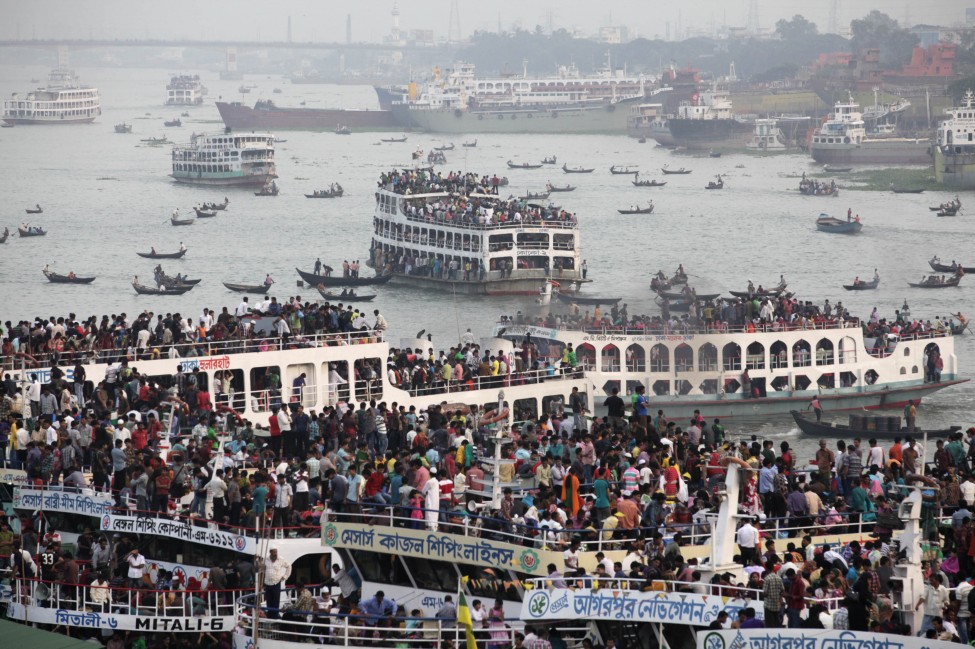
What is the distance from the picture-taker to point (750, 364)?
4475 centimetres

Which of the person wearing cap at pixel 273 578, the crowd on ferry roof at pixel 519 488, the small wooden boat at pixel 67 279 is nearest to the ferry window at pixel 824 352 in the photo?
the crowd on ferry roof at pixel 519 488

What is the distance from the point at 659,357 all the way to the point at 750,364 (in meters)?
2.66

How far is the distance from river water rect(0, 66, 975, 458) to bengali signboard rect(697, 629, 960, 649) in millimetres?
27500

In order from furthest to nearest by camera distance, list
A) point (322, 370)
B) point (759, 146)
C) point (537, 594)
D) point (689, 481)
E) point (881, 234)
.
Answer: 1. point (759, 146)
2. point (881, 234)
3. point (322, 370)
4. point (689, 481)
5. point (537, 594)

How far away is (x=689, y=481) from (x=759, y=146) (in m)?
150

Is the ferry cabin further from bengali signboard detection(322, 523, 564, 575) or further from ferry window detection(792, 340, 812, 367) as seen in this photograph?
bengali signboard detection(322, 523, 564, 575)

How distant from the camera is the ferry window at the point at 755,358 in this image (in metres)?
44.6

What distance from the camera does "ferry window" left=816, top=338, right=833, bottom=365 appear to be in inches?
1781

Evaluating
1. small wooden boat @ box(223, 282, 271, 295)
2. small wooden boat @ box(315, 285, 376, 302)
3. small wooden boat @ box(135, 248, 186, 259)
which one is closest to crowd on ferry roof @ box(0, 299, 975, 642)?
small wooden boat @ box(315, 285, 376, 302)

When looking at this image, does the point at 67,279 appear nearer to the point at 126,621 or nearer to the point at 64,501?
the point at 64,501

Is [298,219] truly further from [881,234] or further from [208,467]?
[208,467]

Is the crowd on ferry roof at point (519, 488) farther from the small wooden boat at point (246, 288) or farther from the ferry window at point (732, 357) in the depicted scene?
the small wooden boat at point (246, 288)

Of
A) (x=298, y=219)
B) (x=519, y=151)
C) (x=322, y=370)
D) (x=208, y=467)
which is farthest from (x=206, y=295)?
(x=519, y=151)

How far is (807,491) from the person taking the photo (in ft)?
72.2
